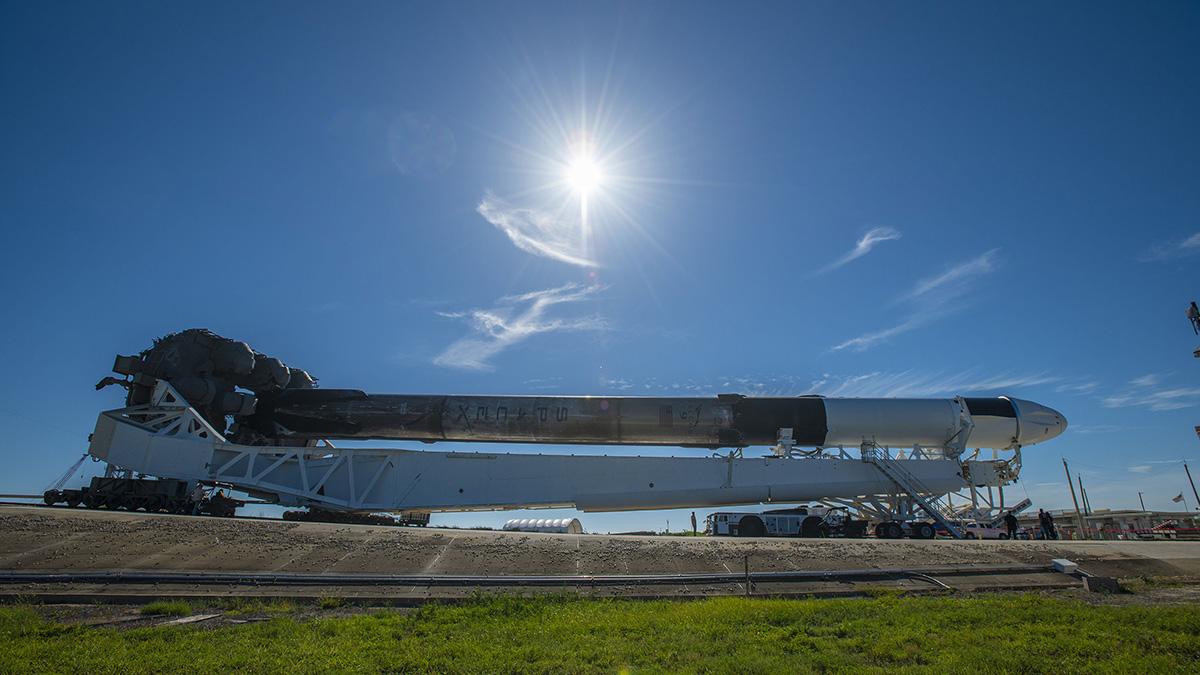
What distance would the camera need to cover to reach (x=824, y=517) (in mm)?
21797

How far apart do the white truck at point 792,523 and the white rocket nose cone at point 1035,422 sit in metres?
7.36

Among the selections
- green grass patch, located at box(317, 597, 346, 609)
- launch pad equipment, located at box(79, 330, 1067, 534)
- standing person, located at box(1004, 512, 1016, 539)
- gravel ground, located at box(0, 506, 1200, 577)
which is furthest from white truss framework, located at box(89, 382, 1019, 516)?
green grass patch, located at box(317, 597, 346, 609)

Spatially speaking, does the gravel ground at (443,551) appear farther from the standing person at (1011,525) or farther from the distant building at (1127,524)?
the distant building at (1127,524)

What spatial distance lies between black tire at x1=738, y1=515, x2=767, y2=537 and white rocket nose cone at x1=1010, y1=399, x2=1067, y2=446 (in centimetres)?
1019

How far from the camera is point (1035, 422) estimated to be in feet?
75.0

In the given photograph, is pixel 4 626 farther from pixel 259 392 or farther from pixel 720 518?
pixel 720 518

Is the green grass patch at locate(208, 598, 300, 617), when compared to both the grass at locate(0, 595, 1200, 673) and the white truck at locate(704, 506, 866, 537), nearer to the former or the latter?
the grass at locate(0, 595, 1200, 673)

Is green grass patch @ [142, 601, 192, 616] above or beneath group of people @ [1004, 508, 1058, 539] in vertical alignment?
beneath

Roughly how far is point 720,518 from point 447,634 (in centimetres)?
1903

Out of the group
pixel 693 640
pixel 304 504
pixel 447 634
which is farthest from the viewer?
pixel 304 504

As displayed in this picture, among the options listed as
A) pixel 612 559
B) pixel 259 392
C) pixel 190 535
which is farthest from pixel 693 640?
pixel 259 392

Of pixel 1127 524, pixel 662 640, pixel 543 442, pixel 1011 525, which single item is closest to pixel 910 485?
pixel 1011 525

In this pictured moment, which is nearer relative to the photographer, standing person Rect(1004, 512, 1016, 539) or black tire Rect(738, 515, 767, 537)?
standing person Rect(1004, 512, 1016, 539)

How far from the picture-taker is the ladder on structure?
21.3 meters
